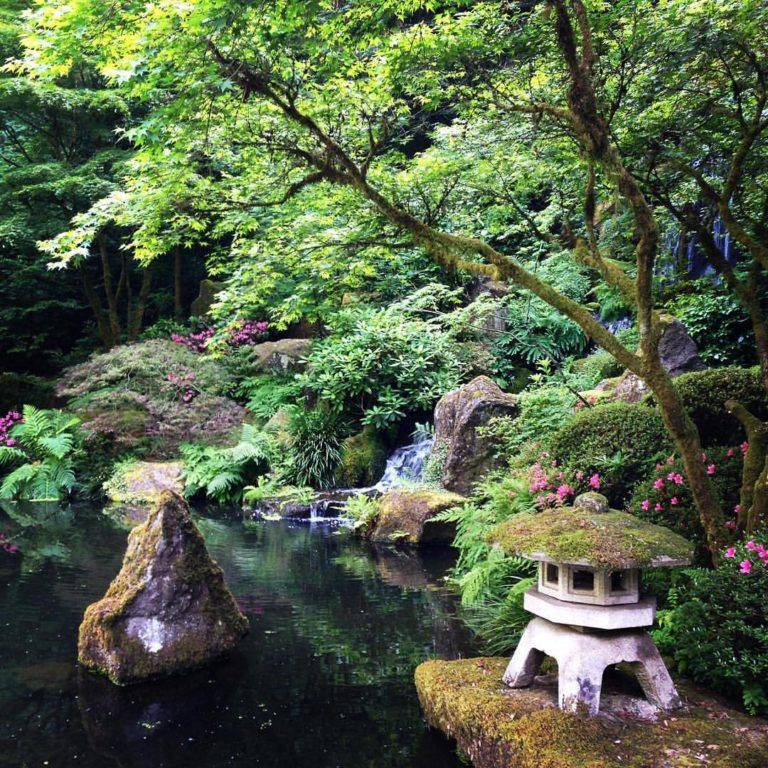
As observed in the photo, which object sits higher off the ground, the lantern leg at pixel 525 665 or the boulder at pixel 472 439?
the boulder at pixel 472 439

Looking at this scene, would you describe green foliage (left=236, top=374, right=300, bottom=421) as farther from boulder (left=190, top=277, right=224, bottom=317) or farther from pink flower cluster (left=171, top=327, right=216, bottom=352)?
boulder (left=190, top=277, right=224, bottom=317)

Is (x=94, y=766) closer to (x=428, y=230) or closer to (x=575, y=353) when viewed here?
(x=428, y=230)

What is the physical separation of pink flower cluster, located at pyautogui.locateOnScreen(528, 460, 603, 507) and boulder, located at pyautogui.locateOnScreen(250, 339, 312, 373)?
413 inches

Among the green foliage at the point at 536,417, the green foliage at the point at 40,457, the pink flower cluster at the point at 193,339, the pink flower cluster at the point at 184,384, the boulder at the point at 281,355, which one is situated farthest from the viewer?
the pink flower cluster at the point at 193,339

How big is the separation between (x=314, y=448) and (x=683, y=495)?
841 centimetres

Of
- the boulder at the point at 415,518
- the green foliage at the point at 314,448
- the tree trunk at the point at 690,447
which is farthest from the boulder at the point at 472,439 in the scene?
the tree trunk at the point at 690,447

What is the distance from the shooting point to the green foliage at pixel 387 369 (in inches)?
469

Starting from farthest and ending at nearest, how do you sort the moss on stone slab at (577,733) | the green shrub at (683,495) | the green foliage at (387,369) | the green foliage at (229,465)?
the green foliage at (229,465), the green foliage at (387,369), the green shrub at (683,495), the moss on stone slab at (577,733)

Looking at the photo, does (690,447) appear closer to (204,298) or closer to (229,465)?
(229,465)

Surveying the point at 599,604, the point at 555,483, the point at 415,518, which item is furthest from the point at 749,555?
the point at 415,518

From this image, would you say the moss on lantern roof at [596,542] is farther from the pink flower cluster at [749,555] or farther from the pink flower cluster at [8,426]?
the pink flower cluster at [8,426]

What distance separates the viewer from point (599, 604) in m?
3.12

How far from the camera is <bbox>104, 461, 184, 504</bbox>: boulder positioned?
1224 centimetres

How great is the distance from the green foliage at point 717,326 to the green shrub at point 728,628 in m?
7.01
